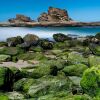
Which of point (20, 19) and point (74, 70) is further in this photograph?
point (20, 19)

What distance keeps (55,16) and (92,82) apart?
44.2 m

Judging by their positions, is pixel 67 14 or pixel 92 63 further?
pixel 67 14

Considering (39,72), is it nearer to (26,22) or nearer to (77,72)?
(77,72)

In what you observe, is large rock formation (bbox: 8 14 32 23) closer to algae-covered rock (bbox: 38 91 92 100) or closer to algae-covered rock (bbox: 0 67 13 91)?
algae-covered rock (bbox: 0 67 13 91)

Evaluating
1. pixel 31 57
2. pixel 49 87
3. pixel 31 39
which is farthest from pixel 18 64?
pixel 31 39

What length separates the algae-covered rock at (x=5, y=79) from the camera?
27.6 ft

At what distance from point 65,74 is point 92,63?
4.90 feet

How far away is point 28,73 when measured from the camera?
32.2 ft

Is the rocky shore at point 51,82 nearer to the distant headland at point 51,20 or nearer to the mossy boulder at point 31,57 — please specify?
the mossy boulder at point 31,57

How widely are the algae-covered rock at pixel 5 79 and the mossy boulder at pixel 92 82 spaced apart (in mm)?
1895

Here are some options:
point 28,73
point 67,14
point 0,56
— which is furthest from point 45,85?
point 67,14

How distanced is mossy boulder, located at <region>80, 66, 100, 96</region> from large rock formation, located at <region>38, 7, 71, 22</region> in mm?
42127

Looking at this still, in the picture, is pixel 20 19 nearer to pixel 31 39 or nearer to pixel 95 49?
pixel 31 39

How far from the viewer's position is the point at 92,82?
24.6ft
